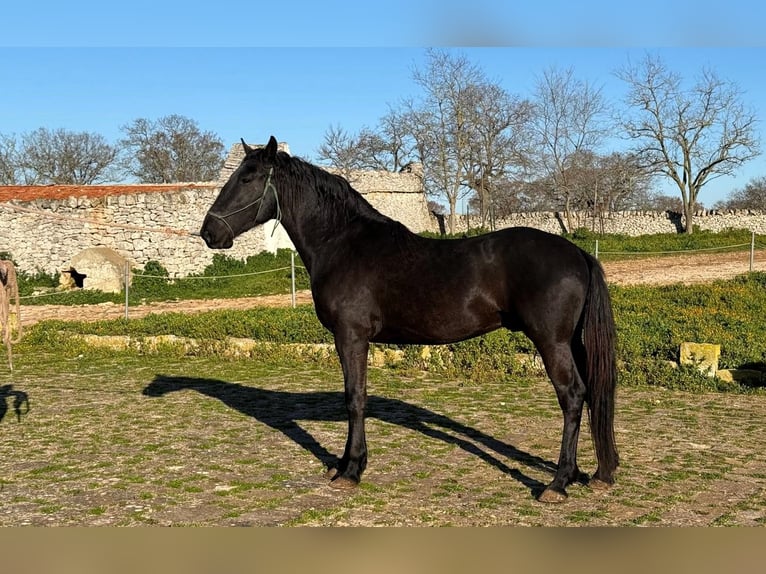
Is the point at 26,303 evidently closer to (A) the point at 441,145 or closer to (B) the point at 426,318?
(B) the point at 426,318

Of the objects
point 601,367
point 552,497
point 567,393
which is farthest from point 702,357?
point 552,497

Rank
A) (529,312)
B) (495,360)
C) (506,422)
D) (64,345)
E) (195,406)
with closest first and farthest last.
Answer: (529,312), (506,422), (195,406), (495,360), (64,345)

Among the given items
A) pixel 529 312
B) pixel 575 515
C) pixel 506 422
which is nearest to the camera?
pixel 575 515

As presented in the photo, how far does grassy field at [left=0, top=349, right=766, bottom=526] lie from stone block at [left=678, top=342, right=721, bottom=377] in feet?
1.92

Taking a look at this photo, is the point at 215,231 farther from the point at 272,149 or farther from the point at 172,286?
the point at 172,286

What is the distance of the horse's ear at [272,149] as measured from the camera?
4742 millimetres

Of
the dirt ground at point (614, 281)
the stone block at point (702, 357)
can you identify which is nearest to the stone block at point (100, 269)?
the dirt ground at point (614, 281)

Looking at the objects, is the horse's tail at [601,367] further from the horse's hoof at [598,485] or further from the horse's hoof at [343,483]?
the horse's hoof at [343,483]

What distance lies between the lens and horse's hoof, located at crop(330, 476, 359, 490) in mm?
4547

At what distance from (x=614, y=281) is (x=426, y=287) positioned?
14.2 m

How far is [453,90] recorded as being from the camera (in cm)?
4009

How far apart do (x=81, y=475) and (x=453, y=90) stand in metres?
37.9

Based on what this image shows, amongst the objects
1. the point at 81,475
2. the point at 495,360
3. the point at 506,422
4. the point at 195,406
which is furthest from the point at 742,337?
the point at 81,475

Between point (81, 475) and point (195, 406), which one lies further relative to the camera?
point (195, 406)
